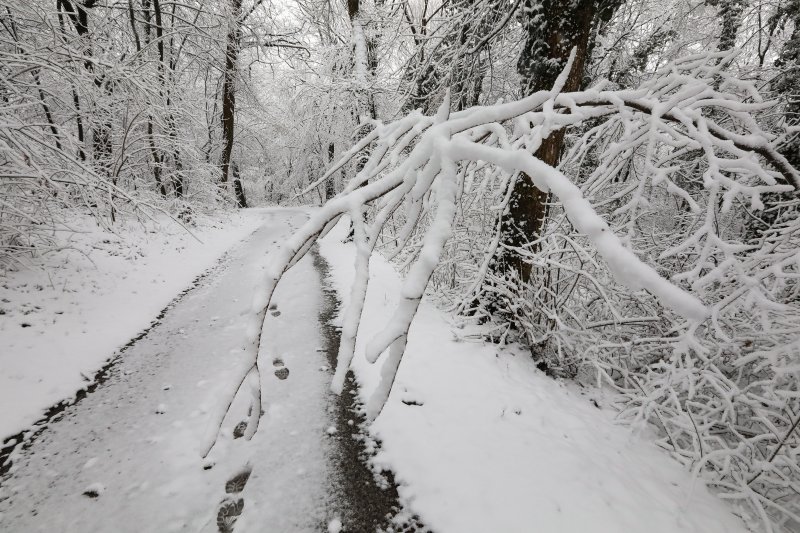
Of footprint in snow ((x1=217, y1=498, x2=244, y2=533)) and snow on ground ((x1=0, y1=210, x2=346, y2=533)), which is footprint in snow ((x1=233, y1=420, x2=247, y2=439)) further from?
footprint in snow ((x1=217, y1=498, x2=244, y2=533))

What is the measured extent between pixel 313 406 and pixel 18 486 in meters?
2.07

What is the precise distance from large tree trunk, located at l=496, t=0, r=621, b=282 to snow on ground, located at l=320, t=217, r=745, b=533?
136 cm

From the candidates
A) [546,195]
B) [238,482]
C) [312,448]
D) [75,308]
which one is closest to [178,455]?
[238,482]

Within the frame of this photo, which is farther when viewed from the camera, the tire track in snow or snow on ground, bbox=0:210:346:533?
the tire track in snow

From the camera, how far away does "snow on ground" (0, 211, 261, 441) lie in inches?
141

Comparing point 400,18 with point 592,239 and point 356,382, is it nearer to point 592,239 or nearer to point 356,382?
point 356,382

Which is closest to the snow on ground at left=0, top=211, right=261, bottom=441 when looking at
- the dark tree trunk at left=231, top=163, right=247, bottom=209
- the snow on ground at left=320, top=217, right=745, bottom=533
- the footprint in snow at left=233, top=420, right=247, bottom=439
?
the footprint in snow at left=233, top=420, right=247, bottom=439

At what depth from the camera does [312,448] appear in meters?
3.07

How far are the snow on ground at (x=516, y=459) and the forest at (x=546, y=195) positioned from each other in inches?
11.9

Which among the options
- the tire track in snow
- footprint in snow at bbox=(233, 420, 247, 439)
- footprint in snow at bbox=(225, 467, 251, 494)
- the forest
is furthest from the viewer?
footprint in snow at bbox=(233, 420, 247, 439)

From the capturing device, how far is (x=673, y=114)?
4.74 ft

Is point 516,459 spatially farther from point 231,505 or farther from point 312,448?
point 231,505

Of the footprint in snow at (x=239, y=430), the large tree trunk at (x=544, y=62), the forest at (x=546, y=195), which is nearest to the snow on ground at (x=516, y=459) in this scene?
the forest at (x=546, y=195)

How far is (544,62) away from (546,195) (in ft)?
4.41
